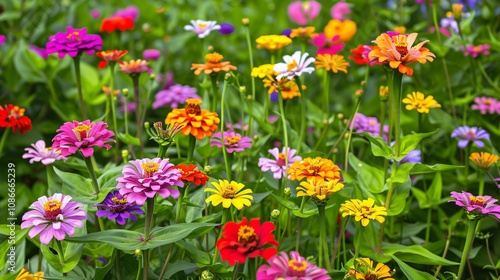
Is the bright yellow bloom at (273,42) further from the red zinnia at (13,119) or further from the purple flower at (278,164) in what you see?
the red zinnia at (13,119)

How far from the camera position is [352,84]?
6.63 ft

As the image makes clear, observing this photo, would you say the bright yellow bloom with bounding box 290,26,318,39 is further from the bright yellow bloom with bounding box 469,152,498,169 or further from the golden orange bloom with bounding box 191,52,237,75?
the bright yellow bloom with bounding box 469,152,498,169

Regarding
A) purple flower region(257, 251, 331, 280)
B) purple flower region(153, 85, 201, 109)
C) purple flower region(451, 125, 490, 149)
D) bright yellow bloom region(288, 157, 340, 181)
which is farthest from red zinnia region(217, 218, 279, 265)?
purple flower region(153, 85, 201, 109)

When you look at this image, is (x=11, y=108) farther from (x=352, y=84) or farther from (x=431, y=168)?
(x=352, y=84)

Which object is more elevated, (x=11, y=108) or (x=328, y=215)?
(x=11, y=108)

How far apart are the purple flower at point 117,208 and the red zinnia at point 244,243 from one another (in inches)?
8.7

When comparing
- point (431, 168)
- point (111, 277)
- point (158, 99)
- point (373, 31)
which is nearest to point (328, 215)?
point (431, 168)

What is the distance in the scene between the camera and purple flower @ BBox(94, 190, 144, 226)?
3.02 feet

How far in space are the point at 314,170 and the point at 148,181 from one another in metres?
0.24

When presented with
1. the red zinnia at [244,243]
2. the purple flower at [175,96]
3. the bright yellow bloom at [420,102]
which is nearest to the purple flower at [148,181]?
the red zinnia at [244,243]

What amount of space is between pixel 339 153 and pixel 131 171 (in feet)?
2.10

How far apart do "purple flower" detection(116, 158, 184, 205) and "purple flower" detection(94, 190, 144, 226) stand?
105 millimetres

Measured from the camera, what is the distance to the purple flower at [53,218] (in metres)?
0.81

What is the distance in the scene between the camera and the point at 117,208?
0.93m
